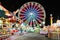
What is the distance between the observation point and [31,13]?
46.2 metres

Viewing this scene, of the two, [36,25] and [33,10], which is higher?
[33,10]

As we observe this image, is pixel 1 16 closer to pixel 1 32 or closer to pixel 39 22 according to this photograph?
pixel 1 32

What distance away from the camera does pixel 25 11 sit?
1809 inches

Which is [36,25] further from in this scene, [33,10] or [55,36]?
[55,36]

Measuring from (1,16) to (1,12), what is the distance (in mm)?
549

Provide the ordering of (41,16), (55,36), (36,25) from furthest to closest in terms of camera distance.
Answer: (36,25), (41,16), (55,36)

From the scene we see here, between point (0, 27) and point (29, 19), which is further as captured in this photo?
point (29, 19)

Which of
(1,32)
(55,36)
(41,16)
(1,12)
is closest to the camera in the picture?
(55,36)

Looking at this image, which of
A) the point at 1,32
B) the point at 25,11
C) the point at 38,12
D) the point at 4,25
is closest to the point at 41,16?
the point at 38,12

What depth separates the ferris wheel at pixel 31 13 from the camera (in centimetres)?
4438

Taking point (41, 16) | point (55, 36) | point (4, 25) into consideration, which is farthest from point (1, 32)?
point (41, 16)

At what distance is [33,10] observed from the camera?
4662 cm

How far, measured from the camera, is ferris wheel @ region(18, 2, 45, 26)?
146ft

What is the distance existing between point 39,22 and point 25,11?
395 cm
